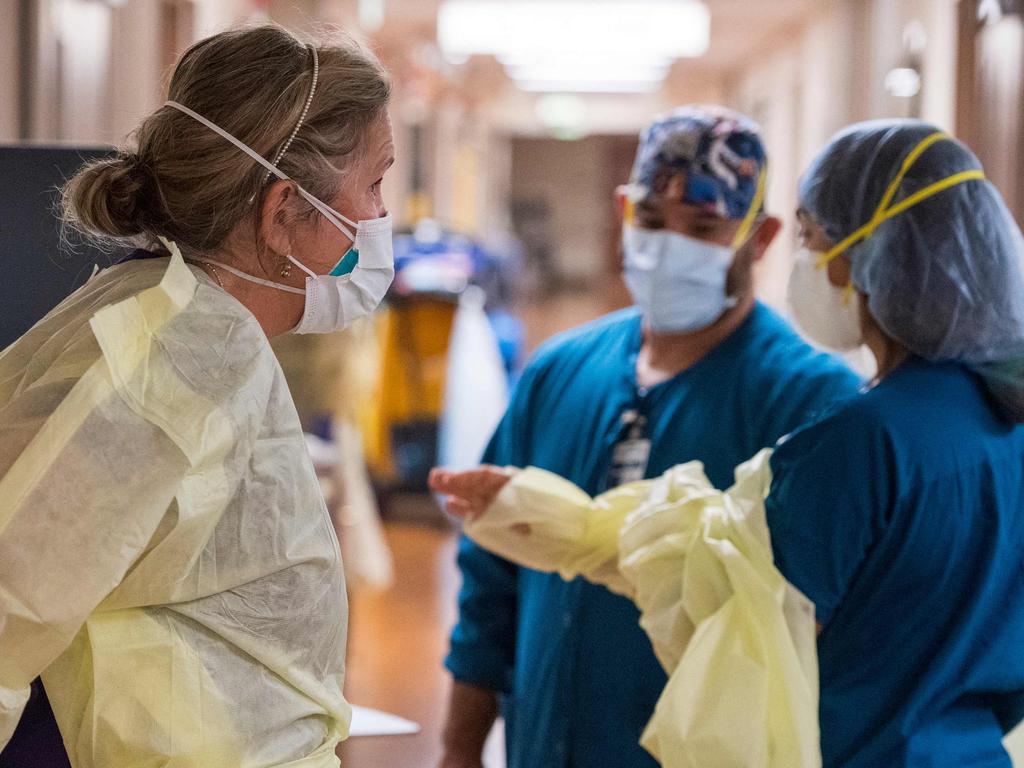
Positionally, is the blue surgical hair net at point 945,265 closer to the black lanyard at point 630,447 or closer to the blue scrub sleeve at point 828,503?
the blue scrub sleeve at point 828,503

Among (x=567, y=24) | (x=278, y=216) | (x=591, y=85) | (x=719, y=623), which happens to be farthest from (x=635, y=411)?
(x=591, y=85)

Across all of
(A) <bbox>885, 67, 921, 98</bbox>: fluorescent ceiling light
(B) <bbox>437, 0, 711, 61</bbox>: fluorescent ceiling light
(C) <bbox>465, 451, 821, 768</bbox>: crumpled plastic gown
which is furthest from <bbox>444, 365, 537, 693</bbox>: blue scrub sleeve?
(B) <bbox>437, 0, 711, 61</bbox>: fluorescent ceiling light

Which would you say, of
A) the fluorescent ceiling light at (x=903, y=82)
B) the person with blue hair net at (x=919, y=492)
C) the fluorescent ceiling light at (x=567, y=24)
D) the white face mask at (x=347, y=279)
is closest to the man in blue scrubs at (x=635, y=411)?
the person with blue hair net at (x=919, y=492)

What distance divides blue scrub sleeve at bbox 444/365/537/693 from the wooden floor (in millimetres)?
681

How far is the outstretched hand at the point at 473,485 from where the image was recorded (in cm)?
168

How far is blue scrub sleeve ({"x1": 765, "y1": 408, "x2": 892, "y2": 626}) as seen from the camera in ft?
4.28

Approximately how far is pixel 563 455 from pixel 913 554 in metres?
0.65

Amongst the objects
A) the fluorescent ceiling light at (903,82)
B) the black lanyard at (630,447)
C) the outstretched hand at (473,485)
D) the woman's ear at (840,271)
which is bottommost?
the outstretched hand at (473,485)

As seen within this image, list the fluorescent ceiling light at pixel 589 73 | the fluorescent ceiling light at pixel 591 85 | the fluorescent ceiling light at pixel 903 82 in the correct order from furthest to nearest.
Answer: the fluorescent ceiling light at pixel 591 85
the fluorescent ceiling light at pixel 589 73
the fluorescent ceiling light at pixel 903 82

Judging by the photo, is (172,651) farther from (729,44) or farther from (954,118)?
(729,44)

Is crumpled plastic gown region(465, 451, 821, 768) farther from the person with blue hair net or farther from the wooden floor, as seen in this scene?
the wooden floor

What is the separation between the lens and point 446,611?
4.94 meters

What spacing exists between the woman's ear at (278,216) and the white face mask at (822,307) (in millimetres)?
718

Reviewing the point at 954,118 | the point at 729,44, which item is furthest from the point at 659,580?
the point at 729,44
